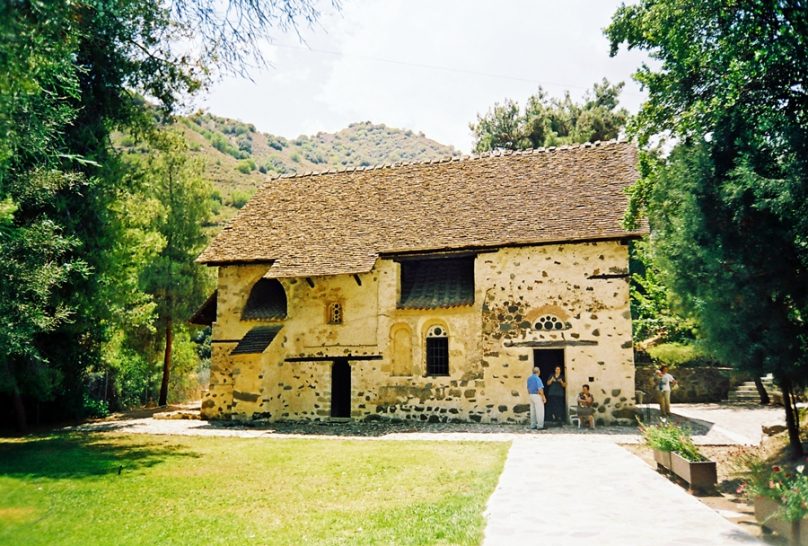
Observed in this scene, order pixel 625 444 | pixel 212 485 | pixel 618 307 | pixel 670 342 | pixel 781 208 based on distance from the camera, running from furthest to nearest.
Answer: pixel 670 342 → pixel 618 307 → pixel 625 444 → pixel 212 485 → pixel 781 208

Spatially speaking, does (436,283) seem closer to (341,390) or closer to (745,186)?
(341,390)

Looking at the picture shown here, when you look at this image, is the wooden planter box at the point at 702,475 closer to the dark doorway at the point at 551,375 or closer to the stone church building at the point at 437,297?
the stone church building at the point at 437,297

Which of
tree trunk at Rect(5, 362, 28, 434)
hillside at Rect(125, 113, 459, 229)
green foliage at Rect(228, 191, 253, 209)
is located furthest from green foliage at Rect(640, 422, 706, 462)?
green foliage at Rect(228, 191, 253, 209)

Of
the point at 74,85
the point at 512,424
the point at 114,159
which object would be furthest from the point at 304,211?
the point at 74,85

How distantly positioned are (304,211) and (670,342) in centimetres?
1728

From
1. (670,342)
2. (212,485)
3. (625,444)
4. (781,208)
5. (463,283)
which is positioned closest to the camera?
(781,208)

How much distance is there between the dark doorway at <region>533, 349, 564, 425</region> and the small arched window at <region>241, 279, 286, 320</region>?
8.79 meters

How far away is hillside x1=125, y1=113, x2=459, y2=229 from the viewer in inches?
2569

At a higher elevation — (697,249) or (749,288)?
(697,249)

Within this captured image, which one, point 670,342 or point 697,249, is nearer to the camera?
point 697,249

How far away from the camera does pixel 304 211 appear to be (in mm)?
21000

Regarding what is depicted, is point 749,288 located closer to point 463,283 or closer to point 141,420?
point 463,283

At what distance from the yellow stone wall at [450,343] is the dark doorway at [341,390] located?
2.08ft

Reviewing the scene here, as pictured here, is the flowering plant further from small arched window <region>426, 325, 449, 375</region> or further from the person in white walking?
small arched window <region>426, 325, 449, 375</region>
